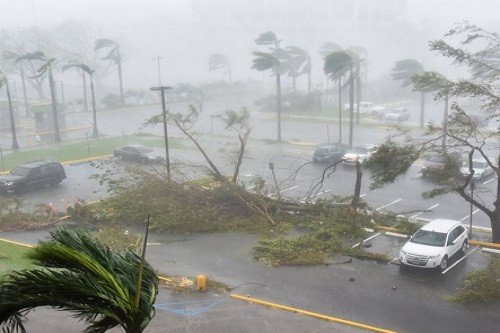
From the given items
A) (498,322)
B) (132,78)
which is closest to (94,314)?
(498,322)

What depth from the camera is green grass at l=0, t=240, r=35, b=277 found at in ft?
47.4

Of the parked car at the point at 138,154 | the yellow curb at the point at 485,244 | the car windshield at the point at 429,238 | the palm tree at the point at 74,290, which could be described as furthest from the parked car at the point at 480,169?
the palm tree at the point at 74,290

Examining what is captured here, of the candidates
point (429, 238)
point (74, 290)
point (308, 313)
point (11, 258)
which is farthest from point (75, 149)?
point (74, 290)

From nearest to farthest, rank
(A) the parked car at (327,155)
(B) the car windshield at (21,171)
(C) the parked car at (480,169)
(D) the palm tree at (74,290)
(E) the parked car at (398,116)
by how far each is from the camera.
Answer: (D) the palm tree at (74,290) < (B) the car windshield at (21,171) < (C) the parked car at (480,169) < (A) the parked car at (327,155) < (E) the parked car at (398,116)

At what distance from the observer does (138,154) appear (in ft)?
116

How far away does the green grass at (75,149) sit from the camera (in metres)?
37.3

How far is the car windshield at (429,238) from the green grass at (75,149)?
25877 mm

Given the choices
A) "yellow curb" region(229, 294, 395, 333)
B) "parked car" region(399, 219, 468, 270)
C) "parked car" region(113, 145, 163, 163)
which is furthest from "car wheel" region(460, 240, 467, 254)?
"parked car" region(113, 145, 163, 163)

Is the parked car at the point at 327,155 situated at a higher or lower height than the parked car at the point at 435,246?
lower

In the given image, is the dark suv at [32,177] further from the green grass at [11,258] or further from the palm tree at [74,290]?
the palm tree at [74,290]

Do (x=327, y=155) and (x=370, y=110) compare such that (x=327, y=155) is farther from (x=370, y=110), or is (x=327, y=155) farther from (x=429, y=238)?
(x=370, y=110)

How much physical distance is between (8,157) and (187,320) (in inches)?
1104

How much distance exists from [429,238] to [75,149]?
2919cm

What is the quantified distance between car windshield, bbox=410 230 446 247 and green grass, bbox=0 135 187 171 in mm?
25877
